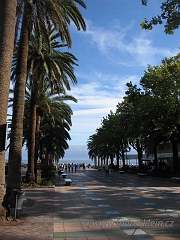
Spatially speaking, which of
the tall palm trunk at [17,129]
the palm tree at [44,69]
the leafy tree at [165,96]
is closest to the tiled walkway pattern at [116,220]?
the tall palm trunk at [17,129]

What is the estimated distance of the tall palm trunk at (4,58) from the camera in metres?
7.71

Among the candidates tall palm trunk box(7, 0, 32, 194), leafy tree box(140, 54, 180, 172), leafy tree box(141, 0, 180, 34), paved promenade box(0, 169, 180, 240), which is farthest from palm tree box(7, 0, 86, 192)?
leafy tree box(140, 54, 180, 172)

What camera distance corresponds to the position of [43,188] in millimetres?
17031

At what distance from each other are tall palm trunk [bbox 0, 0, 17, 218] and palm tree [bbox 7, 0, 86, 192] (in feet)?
7.88

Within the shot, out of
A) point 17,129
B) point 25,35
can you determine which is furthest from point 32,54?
point 17,129

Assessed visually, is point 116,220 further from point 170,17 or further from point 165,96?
point 165,96

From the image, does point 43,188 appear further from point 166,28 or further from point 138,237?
point 166,28

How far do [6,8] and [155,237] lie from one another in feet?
25.0

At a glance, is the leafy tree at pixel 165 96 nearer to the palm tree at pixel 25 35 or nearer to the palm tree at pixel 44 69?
the palm tree at pixel 44 69

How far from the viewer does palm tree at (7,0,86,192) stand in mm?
10162

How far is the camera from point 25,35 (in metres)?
11.9

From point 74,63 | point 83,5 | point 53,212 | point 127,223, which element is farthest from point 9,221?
point 74,63

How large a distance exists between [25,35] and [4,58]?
440 centimetres

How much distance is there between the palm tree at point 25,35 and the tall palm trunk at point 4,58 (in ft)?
7.88
